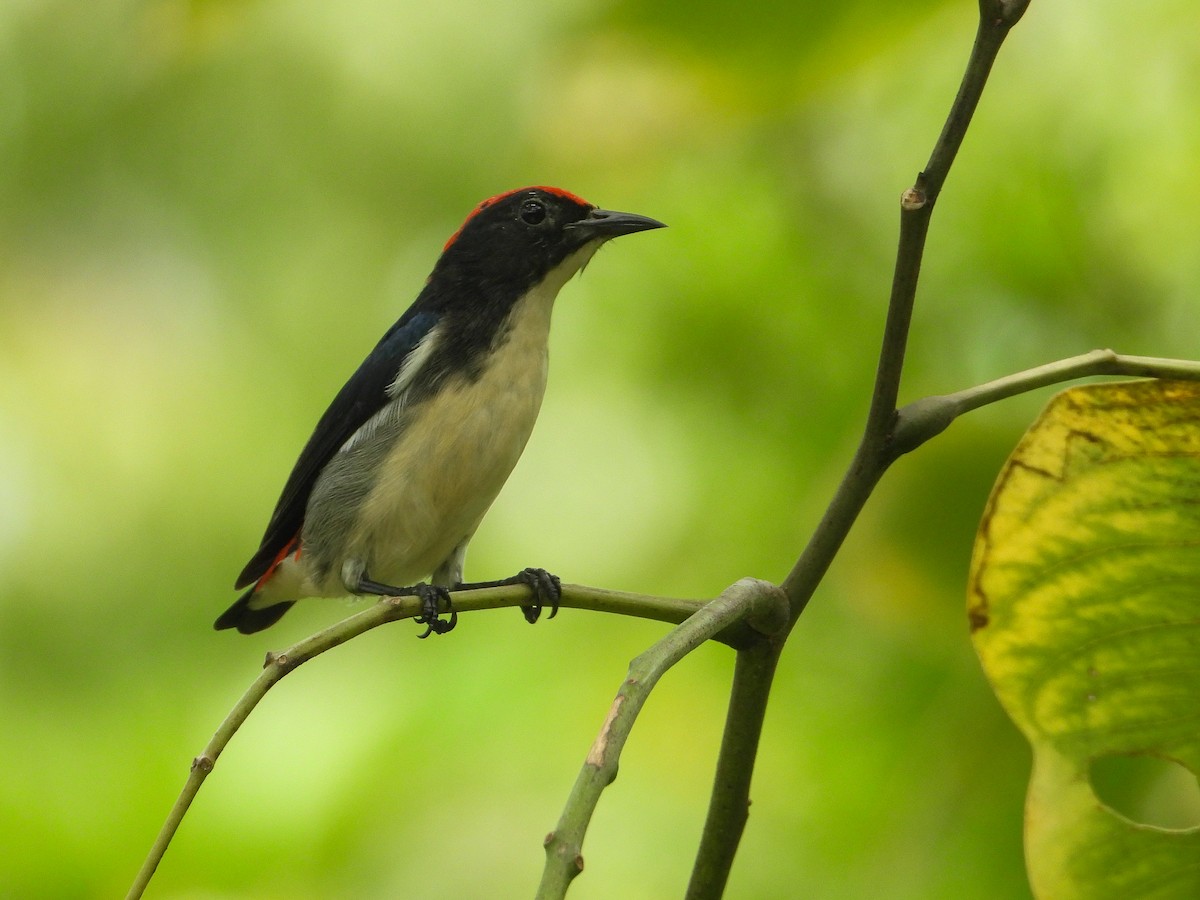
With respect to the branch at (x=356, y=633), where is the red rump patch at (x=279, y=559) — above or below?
above

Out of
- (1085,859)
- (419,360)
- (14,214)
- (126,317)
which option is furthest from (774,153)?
(14,214)

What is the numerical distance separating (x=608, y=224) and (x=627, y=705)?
6.85ft

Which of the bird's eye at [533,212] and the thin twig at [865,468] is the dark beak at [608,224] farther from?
the thin twig at [865,468]

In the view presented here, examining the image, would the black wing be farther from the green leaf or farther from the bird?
the green leaf

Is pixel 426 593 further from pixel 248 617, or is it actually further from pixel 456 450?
pixel 248 617

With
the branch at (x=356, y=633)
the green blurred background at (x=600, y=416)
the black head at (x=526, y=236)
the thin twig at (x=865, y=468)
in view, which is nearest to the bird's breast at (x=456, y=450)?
the black head at (x=526, y=236)

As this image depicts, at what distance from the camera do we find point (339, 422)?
3.32m

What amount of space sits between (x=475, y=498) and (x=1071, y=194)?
56.9 inches

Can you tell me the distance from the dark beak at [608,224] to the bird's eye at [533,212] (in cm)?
9

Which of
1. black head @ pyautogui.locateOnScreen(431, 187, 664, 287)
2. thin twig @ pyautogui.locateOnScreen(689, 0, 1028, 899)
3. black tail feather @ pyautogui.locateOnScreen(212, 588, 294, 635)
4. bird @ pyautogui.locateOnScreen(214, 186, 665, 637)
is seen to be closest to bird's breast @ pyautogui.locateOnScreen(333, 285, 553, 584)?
bird @ pyautogui.locateOnScreen(214, 186, 665, 637)

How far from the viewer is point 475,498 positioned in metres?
3.08

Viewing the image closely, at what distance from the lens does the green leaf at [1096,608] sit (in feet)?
4.60

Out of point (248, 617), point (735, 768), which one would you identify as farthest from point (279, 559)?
point (735, 768)

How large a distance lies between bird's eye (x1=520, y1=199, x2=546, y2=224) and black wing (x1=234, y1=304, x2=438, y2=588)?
34 cm
